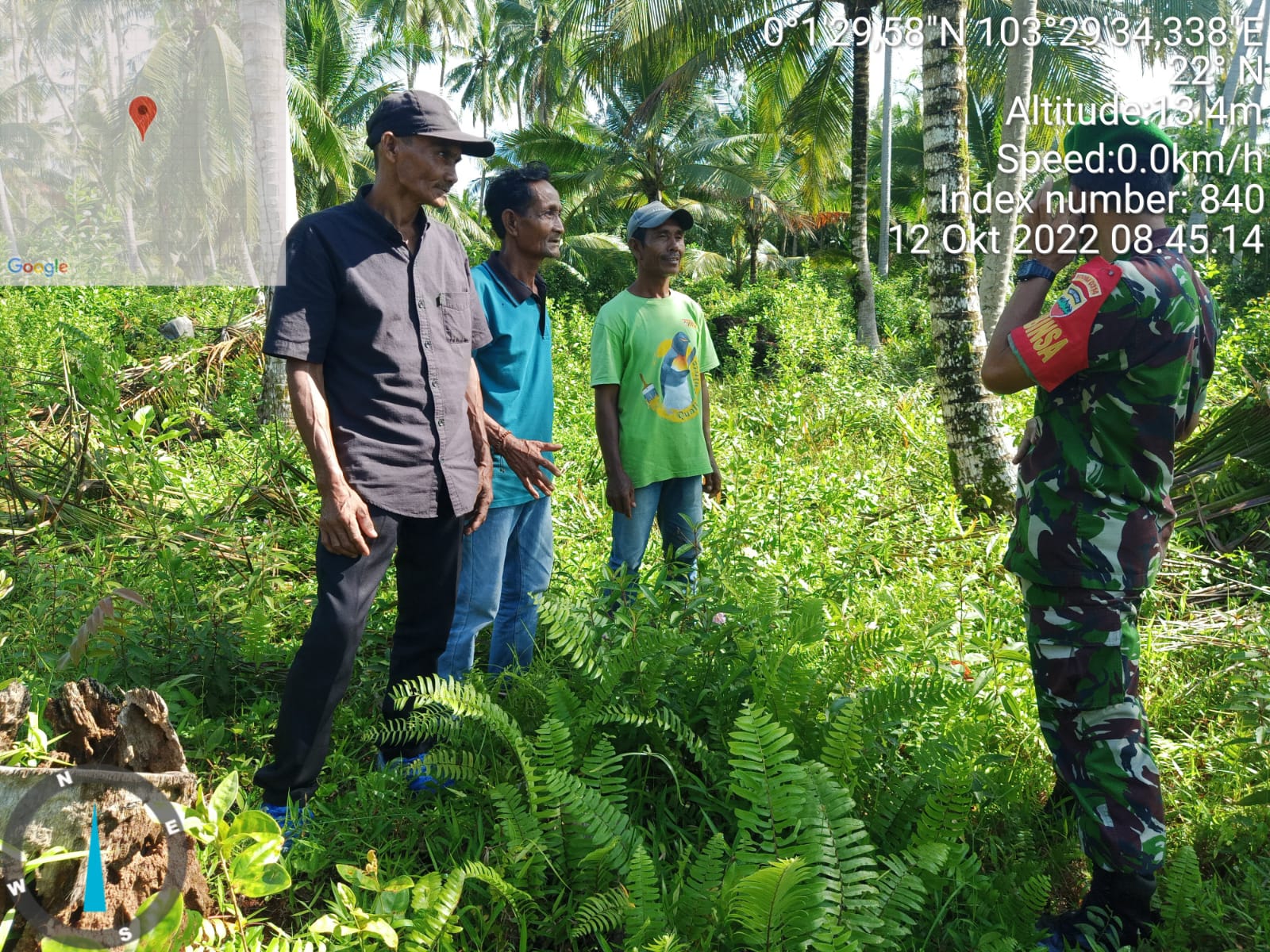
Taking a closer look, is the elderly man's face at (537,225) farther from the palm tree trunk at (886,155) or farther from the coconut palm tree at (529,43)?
the coconut palm tree at (529,43)

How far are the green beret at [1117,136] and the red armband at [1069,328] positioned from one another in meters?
0.27

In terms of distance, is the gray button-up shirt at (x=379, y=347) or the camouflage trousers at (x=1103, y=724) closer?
the camouflage trousers at (x=1103, y=724)

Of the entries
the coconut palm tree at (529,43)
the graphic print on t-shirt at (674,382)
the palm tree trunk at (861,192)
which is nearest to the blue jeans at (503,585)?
the graphic print on t-shirt at (674,382)

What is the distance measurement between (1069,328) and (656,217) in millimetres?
1809

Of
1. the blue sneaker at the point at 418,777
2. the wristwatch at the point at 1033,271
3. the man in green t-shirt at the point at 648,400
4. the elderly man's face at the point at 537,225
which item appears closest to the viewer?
the wristwatch at the point at 1033,271

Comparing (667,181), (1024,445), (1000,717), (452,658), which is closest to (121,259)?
(452,658)

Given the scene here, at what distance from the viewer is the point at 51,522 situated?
4691 mm

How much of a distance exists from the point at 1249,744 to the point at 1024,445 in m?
1.21

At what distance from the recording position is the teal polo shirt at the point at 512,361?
10.1 feet

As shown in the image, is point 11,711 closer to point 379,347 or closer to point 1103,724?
point 379,347

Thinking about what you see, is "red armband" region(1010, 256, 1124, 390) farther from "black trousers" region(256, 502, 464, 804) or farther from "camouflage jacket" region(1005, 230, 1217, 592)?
"black trousers" region(256, 502, 464, 804)

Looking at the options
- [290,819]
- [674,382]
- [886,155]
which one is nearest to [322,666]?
[290,819]

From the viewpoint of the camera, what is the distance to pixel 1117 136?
2.13 metres

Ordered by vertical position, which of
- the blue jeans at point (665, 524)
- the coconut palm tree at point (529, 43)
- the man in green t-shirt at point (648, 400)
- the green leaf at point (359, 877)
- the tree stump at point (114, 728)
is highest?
the coconut palm tree at point (529, 43)
